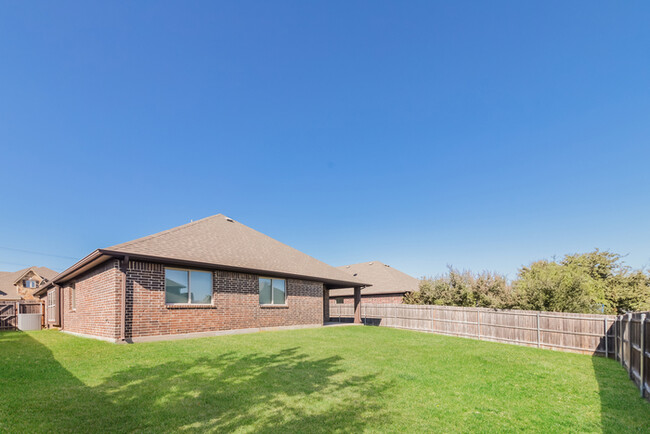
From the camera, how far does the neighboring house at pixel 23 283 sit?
137 feet

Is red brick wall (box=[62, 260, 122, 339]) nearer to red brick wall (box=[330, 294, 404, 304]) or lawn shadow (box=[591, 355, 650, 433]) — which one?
lawn shadow (box=[591, 355, 650, 433])

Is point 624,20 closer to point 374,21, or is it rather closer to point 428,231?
point 374,21

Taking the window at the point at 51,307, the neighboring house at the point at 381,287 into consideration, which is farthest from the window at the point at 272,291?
the window at the point at 51,307

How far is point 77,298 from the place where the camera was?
1515cm

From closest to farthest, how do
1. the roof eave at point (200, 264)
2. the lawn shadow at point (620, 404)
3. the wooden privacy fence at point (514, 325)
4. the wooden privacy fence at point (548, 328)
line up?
the lawn shadow at point (620, 404) < the wooden privacy fence at point (548, 328) < the roof eave at point (200, 264) < the wooden privacy fence at point (514, 325)

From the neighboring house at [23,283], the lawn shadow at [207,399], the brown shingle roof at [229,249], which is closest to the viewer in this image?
the lawn shadow at [207,399]

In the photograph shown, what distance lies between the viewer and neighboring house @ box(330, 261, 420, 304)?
28469 millimetres

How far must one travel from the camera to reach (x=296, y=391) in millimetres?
5988

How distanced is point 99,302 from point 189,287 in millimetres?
3270

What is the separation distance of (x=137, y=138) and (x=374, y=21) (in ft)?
59.3

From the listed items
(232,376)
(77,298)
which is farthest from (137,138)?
(232,376)

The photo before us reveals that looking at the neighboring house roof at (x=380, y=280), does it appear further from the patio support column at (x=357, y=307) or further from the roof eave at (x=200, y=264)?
the roof eave at (x=200, y=264)

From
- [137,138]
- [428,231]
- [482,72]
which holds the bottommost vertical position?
[428,231]

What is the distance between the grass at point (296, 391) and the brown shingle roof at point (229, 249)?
3636 mm
